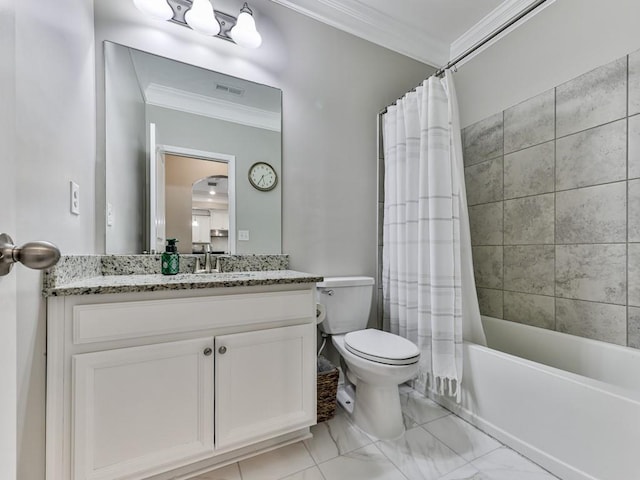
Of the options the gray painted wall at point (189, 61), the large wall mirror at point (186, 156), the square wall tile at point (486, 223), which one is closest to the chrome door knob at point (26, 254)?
the gray painted wall at point (189, 61)

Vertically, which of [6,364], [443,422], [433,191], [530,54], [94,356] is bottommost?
[443,422]

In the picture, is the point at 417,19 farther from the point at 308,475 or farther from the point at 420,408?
the point at 308,475

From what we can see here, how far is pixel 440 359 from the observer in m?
1.56

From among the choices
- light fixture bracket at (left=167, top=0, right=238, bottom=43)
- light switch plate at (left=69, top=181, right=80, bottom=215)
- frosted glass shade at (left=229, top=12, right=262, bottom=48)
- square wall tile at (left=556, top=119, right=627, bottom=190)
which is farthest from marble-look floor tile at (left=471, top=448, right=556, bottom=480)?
light fixture bracket at (left=167, top=0, right=238, bottom=43)

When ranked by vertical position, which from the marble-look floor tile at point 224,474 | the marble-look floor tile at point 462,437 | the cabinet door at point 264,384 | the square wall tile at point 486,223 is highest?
the square wall tile at point 486,223

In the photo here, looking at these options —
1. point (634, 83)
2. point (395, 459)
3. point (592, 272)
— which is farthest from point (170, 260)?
point (634, 83)

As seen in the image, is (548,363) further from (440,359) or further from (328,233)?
(328,233)

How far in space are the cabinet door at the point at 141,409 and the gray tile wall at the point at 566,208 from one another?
1.91 m

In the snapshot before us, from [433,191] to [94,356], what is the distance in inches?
63.9

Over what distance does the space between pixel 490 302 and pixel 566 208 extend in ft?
2.58

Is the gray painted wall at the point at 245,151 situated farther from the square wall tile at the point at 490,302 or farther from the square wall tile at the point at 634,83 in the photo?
the square wall tile at the point at 634,83

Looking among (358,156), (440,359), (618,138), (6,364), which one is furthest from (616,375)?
(6,364)

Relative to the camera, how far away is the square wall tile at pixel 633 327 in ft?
4.66

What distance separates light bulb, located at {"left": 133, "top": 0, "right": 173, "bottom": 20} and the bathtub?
7.60 feet
